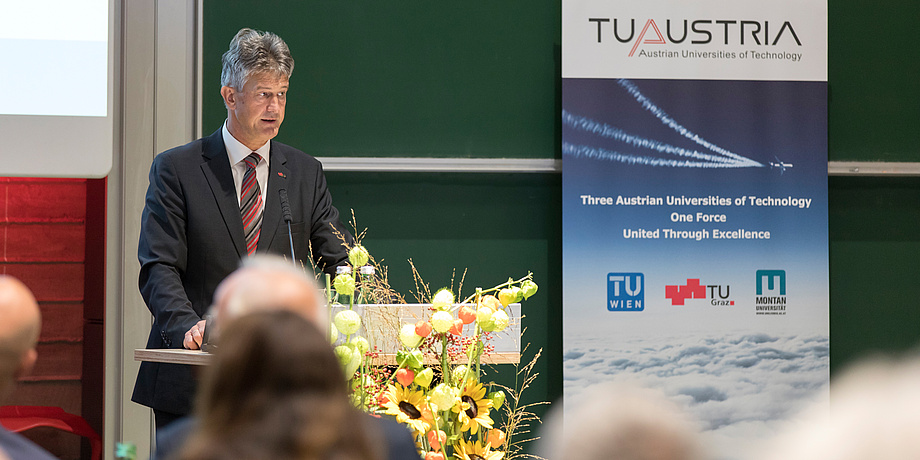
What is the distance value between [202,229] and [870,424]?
2.22 m

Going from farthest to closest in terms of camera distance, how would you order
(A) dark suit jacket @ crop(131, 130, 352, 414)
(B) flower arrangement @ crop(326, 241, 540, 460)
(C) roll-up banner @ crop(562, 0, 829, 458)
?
(C) roll-up banner @ crop(562, 0, 829, 458) → (A) dark suit jacket @ crop(131, 130, 352, 414) → (B) flower arrangement @ crop(326, 241, 540, 460)

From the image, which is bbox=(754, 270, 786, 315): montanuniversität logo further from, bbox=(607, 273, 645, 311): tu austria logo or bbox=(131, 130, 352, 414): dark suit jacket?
bbox=(131, 130, 352, 414): dark suit jacket

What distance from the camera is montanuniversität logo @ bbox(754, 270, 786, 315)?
14.9ft

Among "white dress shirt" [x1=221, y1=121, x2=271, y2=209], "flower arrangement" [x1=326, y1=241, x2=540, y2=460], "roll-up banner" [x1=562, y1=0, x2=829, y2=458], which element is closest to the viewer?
"flower arrangement" [x1=326, y1=241, x2=540, y2=460]

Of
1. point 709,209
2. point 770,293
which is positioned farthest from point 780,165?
point 770,293

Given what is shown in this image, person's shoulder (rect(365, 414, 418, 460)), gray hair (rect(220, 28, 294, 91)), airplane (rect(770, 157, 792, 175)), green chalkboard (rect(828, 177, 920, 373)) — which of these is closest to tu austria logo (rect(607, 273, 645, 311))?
airplane (rect(770, 157, 792, 175))

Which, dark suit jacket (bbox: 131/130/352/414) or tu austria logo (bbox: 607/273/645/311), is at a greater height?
dark suit jacket (bbox: 131/130/352/414)

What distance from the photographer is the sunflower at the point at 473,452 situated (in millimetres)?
1905

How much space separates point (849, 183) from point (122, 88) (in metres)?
3.63

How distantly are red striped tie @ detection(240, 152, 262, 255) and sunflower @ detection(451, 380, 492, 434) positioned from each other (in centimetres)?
108

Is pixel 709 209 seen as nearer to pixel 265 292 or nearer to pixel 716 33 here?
pixel 716 33

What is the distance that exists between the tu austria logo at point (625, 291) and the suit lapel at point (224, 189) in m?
2.21

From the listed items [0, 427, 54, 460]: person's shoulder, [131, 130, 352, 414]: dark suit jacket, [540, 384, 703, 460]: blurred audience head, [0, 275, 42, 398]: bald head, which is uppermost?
[131, 130, 352, 414]: dark suit jacket

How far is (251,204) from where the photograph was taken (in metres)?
2.82
